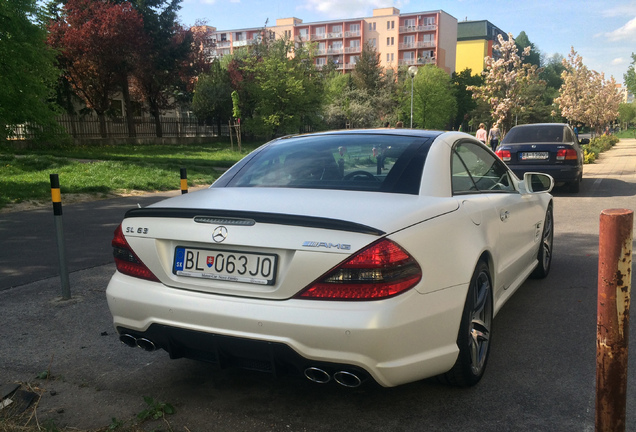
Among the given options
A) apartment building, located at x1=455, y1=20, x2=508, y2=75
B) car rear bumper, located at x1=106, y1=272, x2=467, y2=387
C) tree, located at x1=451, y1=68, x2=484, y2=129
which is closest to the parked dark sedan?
car rear bumper, located at x1=106, y1=272, x2=467, y2=387

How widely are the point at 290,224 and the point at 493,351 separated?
1.97 m

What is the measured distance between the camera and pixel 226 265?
2.75 m

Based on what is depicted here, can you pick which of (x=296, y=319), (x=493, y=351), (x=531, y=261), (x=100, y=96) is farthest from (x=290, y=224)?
(x=100, y=96)

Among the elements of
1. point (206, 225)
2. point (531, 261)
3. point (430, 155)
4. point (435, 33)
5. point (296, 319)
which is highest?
point (435, 33)

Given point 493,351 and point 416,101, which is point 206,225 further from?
point 416,101

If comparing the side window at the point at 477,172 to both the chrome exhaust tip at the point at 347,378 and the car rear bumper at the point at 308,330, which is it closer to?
the car rear bumper at the point at 308,330

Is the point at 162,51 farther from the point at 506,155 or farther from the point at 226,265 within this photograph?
the point at 226,265

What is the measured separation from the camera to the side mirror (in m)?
4.75

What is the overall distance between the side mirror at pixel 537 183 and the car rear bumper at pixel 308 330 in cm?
218

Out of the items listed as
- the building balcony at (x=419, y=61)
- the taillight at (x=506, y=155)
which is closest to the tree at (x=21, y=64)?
the taillight at (x=506, y=155)

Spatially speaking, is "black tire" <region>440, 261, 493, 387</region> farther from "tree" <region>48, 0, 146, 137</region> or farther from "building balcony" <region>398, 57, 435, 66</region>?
"building balcony" <region>398, 57, 435, 66</region>

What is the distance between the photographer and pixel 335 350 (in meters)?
2.53

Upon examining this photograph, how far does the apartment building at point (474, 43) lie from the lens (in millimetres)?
108625

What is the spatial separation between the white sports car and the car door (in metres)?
0.06
